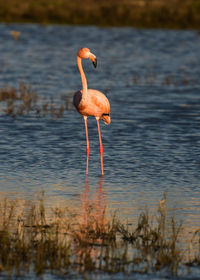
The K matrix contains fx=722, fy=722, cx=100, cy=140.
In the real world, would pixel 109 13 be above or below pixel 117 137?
above

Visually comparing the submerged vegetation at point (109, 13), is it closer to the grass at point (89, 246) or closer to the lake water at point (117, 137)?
the lake water at point (117, 137)

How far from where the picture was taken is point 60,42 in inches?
1430

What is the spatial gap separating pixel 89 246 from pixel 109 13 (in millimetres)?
40976

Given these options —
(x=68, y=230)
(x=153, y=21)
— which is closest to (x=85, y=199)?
(x=68, y=230)

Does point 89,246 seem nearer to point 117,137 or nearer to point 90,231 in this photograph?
point 90,231

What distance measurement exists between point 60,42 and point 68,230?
2886 centimetres

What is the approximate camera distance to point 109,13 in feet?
156

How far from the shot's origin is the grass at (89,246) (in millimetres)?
6871

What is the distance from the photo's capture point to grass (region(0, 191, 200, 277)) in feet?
22.5

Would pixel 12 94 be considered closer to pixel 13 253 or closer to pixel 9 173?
pixel 9 173

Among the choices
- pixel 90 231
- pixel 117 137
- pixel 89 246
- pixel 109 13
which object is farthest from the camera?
pixel 109 13

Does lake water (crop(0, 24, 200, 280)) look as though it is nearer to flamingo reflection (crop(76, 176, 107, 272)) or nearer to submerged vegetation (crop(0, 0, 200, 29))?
flamingo reflection (crop(76, 176, 107, 272))

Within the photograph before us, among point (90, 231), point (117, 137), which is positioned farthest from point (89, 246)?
point (117, 137)

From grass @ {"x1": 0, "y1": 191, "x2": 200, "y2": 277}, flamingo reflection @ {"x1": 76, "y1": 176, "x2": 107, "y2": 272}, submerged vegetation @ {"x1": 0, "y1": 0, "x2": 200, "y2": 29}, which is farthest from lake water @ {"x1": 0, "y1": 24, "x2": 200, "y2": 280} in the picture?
submerged vegetation @ {"x1": 0, "y1": 0, "x2": 200, "y2": 29}
